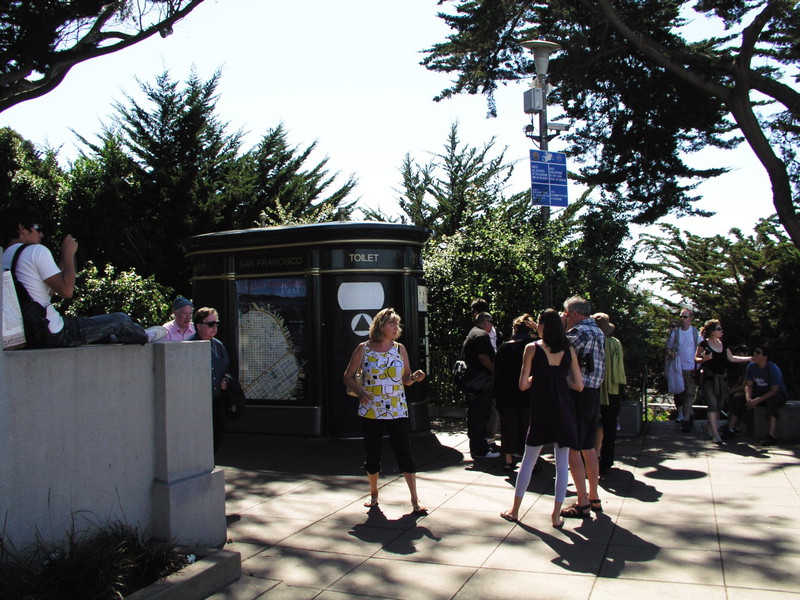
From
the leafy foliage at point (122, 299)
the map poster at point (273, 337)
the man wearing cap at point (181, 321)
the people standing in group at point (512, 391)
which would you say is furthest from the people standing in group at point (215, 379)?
the leafy foliage at point (122, 299)

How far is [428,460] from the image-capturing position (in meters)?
8.35

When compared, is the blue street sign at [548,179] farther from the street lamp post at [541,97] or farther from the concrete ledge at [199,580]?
the concrete ledge at [199,580]

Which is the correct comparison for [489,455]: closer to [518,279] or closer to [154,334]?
[518,279]

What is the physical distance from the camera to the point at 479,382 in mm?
8383

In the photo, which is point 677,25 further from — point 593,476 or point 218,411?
point 218,411

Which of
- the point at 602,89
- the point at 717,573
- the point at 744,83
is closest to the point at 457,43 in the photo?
the point at 602,89

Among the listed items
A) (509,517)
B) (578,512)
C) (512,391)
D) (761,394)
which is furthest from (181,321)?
(761,394)

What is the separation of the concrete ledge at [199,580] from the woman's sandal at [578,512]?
2675 mm

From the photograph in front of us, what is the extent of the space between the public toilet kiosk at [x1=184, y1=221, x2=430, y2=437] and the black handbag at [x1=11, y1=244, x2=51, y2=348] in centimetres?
524

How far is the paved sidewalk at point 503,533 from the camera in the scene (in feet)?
15.0

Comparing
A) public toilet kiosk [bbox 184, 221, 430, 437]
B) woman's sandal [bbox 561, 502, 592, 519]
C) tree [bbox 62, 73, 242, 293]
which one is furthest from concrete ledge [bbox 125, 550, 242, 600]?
tree [bbox 62, 73, 242, 293]

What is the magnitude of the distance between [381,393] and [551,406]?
54.2 inches

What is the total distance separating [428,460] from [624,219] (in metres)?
7.29

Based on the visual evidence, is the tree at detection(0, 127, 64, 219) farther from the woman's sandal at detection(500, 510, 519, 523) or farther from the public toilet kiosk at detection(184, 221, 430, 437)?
the woman's sandal at detection(500, 510, 519, 523)
